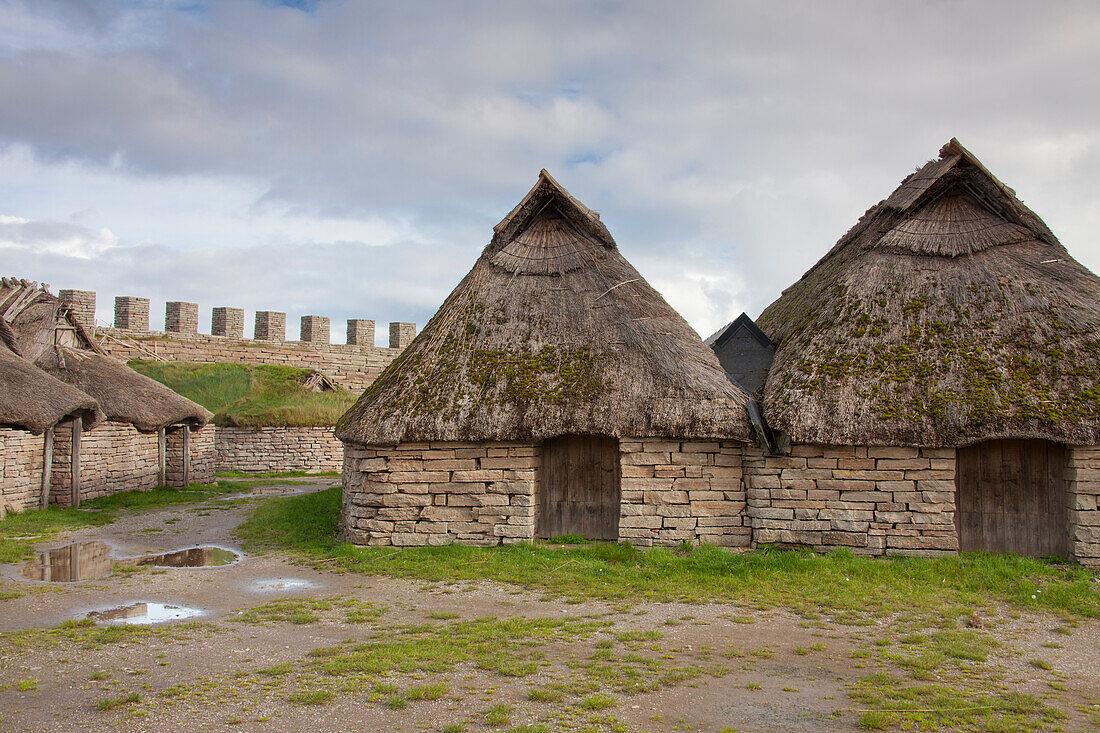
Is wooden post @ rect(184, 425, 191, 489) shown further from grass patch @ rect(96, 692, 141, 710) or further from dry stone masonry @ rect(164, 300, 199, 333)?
grass patch @ rect(96, 692, 141, 710)

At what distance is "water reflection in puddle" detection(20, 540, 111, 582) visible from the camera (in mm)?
10195

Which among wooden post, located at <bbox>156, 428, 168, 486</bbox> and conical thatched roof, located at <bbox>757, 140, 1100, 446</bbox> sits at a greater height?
conical thatched roof, located at <bbox>757, 140, 1100, 446</bbox>

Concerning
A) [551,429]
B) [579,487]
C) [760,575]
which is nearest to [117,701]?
[551,429]

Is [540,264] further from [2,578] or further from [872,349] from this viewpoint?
[2,578]

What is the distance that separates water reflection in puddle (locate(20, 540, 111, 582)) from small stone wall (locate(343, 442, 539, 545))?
12.0 feet

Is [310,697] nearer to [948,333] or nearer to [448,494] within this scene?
[448,494]

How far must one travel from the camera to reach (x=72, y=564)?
36.2 feet

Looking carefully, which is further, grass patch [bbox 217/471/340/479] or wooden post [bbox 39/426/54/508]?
grass patch [bbox 217/471/340/479]

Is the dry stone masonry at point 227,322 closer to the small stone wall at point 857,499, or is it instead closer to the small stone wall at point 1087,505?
the small stone wall at point 857,499

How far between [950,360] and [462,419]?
7260 millimetres

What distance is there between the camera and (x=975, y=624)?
25.7 ft

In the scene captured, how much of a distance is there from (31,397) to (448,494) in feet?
32.0

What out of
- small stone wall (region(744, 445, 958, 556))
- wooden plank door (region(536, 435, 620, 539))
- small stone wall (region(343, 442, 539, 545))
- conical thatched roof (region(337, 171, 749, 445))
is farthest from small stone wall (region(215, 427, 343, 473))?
small stone wall (region(744, 445, 958, 556))

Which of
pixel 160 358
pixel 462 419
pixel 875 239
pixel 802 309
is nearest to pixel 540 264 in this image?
pixel 462 419
